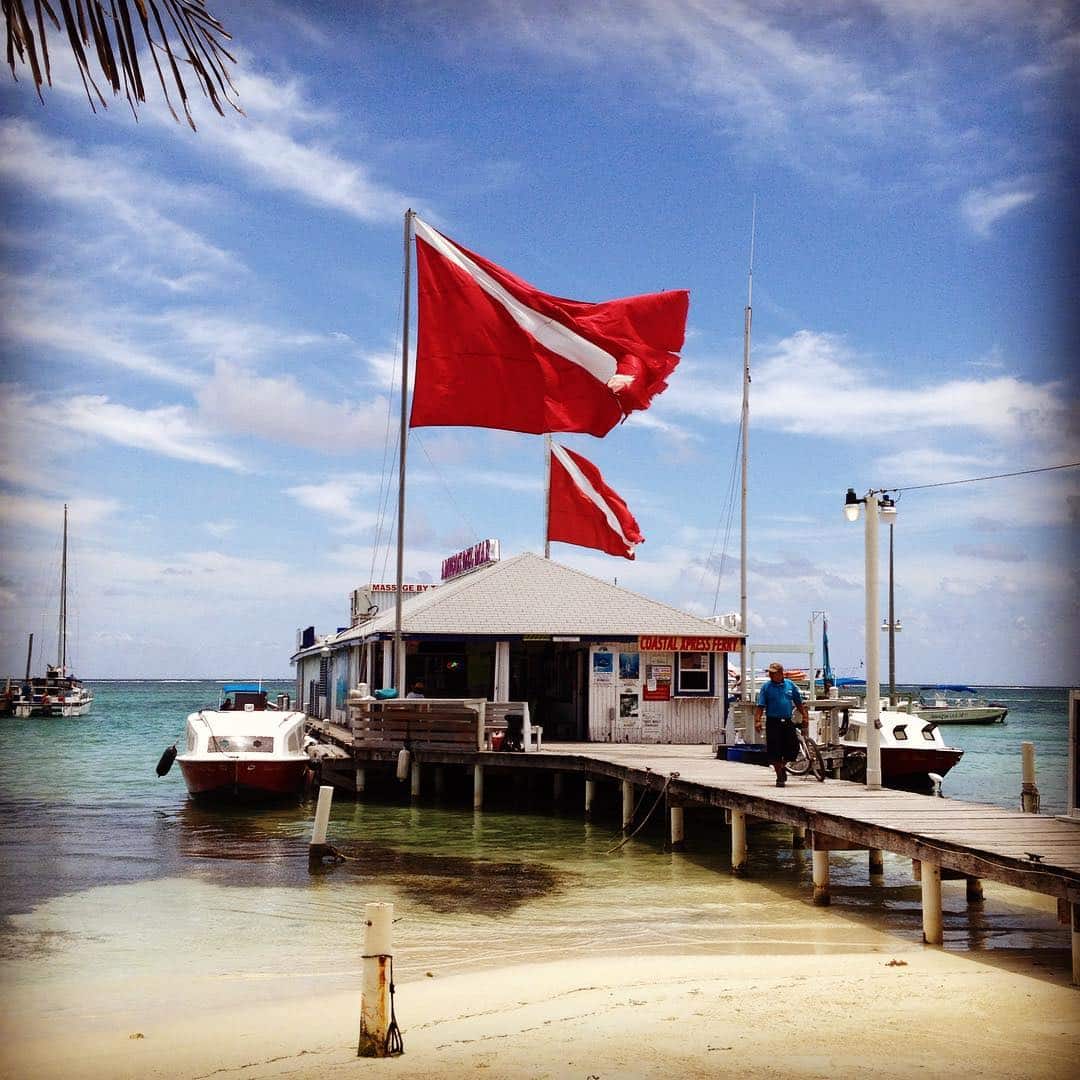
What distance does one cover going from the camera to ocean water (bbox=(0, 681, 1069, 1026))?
41.4ft

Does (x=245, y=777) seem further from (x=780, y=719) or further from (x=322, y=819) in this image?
(x=780, y=719)

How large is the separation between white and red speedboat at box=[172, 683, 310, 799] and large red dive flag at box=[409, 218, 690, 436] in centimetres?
1005

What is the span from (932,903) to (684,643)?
1828 centimetres

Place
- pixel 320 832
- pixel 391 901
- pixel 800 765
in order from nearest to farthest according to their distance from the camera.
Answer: pixel 391 901
pixel 320 832
pixel 800 765

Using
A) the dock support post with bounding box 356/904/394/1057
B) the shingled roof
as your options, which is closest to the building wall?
the shingled roof

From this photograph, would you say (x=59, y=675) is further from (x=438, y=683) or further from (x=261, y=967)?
(x=261, y=967)

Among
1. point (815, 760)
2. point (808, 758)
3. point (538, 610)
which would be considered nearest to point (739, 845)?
point (815, 760)

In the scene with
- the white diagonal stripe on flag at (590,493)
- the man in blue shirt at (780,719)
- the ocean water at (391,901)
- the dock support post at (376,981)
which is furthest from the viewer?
the white diagonal stripe on flag at (590,493)

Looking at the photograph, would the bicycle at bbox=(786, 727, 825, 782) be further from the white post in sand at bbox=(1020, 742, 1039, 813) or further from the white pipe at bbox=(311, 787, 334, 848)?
the white pipe at bbox=(311, 787, 334, 848)

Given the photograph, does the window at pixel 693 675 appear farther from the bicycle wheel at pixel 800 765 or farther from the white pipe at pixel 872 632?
the white pipe at pixel 872 632

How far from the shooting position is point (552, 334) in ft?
72.4

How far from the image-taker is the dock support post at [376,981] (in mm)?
7855

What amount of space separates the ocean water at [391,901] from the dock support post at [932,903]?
25 cm

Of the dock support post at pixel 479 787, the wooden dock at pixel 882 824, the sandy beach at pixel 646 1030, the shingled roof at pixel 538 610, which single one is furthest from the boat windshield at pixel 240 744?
the sandy beach at pixel 646 1030
